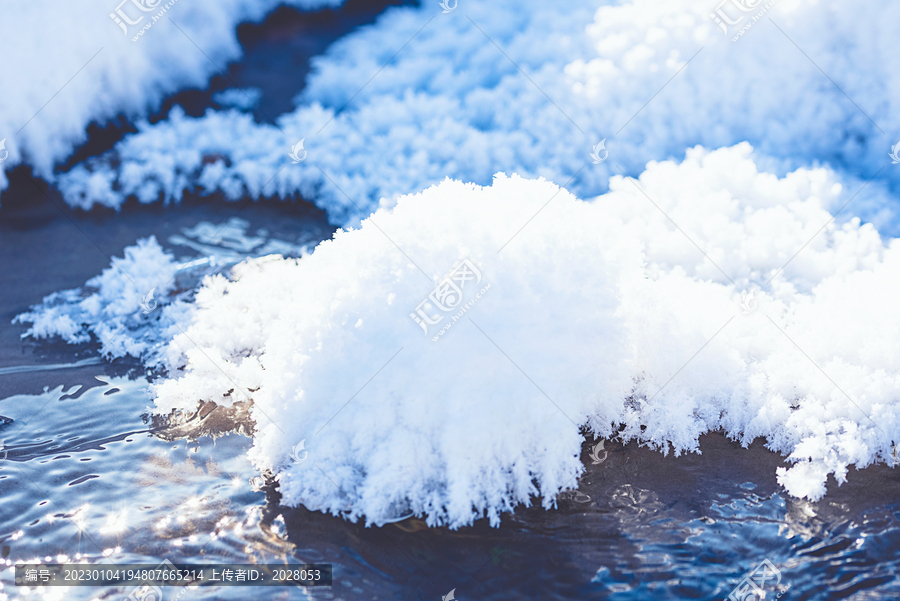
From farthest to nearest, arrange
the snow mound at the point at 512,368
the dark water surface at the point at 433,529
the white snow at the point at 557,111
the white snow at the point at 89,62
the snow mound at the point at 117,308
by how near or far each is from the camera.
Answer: the white snow at the point at 89,62 < the white snow at the point at 557,111 < the snow mound at the point at 117,308 < the snow mound at the point at 512,368 < the dark water surface at the point at 433,529

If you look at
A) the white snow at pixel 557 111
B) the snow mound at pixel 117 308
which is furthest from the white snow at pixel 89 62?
the snow mound at pixel 117 308

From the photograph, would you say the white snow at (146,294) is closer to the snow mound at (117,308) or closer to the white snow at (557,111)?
the snow mound at (117,308)

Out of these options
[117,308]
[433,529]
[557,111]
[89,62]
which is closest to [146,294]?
[117,308]

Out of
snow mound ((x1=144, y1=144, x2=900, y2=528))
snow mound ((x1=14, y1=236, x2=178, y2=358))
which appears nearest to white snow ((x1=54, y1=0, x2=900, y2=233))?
snow mound ((x1=14, y1=236, x2=178, y2=358))

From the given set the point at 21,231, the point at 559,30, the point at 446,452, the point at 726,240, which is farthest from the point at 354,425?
the point at 559,30

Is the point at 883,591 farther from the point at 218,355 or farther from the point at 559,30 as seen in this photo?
the point at 559,30

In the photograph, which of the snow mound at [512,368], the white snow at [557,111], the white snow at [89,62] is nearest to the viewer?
the snow mound at [512,368]

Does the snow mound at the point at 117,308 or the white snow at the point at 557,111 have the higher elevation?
the white snow at the point at 557,111

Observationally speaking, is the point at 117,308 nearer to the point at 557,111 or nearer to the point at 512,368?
the point at 512,368
